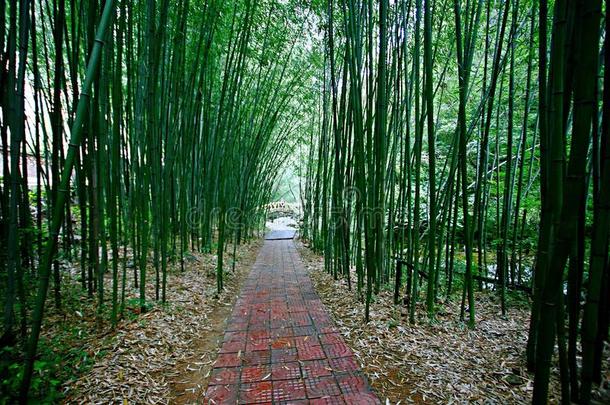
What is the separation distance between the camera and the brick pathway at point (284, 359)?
4.72 ft

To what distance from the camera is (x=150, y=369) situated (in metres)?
1.63

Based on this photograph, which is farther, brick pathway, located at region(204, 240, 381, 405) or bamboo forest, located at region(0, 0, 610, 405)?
brick pathway, located at region(204, 240, 381, 405)

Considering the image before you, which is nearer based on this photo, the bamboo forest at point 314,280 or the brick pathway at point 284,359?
the bamboo forest at point 314,280

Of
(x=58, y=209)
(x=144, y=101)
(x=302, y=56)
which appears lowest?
(x=58, y=209)

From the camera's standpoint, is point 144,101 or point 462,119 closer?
point 462,119

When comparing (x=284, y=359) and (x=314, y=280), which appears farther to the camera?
(x=314, y=280)

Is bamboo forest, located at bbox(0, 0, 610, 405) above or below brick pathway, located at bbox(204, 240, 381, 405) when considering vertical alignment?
above

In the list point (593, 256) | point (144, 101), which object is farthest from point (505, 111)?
point (144, 101)

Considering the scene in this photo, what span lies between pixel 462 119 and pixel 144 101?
234 centimetres

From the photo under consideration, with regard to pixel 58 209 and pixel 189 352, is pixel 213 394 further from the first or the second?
pixel 58 209

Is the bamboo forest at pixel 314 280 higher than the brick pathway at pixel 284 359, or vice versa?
the bamboo forest at pixel 314 280

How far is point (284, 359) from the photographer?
1760mm

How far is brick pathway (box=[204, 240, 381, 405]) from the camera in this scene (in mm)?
1438

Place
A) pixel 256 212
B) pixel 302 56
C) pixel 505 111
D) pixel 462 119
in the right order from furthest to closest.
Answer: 1. pixel 256 212
2. pixel 302 56
3. pixel 505 111
4. pixel 462 119
